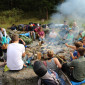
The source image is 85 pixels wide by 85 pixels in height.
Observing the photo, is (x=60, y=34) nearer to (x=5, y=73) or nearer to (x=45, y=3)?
(x=5, y=73)

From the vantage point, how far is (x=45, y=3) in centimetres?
1444

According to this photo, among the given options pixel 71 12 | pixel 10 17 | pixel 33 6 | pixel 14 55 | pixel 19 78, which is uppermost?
pixel 33 6

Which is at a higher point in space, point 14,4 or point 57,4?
point 14,4

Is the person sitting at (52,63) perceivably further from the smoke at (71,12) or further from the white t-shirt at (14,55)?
the smoke at (71,12)

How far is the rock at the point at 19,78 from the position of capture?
2982mm

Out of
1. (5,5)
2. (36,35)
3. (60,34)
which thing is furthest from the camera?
(5,5)

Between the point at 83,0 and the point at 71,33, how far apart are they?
518cm

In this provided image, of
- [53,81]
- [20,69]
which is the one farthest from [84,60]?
[20,69]

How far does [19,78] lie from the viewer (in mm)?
2965

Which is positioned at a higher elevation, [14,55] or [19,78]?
[14,55]

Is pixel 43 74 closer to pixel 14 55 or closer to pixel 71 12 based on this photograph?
pixel 14 55

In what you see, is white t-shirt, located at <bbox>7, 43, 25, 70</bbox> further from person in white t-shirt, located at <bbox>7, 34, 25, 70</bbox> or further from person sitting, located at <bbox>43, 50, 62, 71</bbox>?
person sitting, located at <bbox>43, 50, 62, 71</bbox>

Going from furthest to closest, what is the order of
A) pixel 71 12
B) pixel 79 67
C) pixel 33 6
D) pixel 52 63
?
pixel 33 6 → pixel 71 12 → pixel 52 63 → pixel 79 67

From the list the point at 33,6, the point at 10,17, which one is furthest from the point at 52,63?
the point at 33,6
